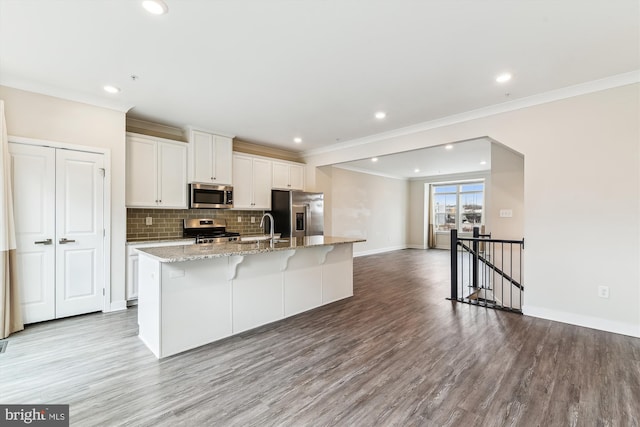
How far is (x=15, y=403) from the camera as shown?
6.26 feet

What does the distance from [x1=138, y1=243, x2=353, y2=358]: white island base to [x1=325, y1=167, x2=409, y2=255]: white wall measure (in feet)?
11.6

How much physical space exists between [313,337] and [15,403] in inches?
88.9

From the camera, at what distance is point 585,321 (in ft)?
10.8

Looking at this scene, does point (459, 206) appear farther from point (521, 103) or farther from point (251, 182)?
point (251, 182)

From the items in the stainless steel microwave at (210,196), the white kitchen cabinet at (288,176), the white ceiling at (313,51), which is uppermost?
the white ceiling at (313,51)

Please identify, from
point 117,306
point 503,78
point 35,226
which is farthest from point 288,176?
point 503,78

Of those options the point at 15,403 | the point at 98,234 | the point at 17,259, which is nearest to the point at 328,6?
the point at 15,403

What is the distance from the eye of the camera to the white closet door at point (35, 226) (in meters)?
3.19

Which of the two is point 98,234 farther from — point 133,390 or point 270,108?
point 270,108

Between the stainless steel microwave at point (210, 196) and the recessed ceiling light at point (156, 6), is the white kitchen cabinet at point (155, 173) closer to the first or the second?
the stainless steel microwave at point (210, 196)

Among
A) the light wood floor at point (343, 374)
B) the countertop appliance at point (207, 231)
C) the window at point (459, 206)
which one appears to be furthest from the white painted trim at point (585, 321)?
the window at point (459, 206)

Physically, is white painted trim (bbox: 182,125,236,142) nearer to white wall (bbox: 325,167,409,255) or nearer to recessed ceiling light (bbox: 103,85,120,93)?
recessed ceiling light (bbox: 103,85,120,93)

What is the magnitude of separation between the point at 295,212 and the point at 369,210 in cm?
397

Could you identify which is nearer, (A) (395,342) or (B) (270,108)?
(A) (395,342)
